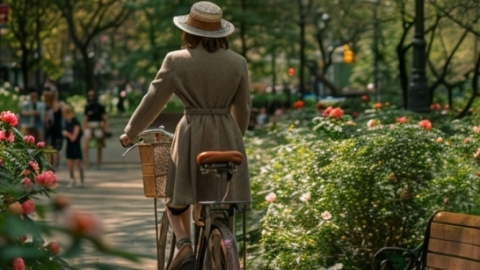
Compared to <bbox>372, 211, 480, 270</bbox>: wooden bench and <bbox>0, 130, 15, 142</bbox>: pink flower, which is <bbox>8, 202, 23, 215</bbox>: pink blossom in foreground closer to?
<bbox>372, 211, 480, 270</bbox>: wooden bench

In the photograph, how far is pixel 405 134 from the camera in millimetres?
9203

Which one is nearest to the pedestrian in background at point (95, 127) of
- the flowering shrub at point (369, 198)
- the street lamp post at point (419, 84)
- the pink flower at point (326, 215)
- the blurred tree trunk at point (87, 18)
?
the street lamp post at point (419, 84)

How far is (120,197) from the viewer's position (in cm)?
1886

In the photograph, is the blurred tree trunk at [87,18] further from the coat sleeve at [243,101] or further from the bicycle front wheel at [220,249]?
the bicycle front wheel at [220,249]

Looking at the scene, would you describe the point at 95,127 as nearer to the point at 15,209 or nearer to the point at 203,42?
the point at 203,42

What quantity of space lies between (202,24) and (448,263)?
6.02ft

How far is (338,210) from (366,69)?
5840 cm

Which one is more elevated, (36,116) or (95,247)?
(95,247)

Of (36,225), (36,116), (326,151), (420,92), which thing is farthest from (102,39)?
(36,225)

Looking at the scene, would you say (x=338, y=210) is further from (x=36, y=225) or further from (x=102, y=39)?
(x=102, y=39)

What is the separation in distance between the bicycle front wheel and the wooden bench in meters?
0.73

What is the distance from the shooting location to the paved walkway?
12.6 m

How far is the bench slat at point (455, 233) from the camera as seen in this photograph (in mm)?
5957

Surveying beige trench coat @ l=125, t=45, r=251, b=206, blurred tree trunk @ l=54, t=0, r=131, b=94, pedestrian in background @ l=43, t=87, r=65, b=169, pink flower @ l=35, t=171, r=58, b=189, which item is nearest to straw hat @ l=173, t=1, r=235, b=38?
beige trench coat @ l=125, t=45, r=251, b=206
